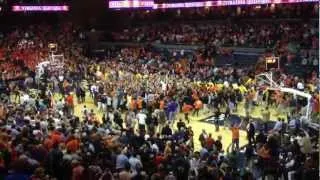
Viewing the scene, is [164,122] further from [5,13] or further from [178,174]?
[5,13]

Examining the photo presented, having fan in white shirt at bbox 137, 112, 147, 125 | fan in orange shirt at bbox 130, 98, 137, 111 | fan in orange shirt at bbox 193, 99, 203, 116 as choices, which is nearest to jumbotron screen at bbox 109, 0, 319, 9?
fan in orange shirt at bbox 193, 99, 203, 116

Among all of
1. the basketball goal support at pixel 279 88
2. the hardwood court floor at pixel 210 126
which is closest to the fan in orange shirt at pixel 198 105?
the hardwood court floor at pixel 210 126

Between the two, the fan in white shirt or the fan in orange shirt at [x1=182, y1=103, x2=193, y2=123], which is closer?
the fan in white shirt

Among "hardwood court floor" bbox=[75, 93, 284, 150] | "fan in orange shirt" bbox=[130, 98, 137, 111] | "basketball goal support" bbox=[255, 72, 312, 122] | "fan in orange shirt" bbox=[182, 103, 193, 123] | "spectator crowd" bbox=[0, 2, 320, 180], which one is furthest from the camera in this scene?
"fan in orange shirt" bbox=[182, 103, 193, 123]

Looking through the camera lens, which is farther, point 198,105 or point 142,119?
point 198,105

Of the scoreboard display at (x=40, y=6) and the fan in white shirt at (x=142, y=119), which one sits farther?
the scoreboard display at (x=40, y=6)

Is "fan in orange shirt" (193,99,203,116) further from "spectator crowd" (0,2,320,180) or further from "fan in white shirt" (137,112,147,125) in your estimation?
"fan in white shirt" (137,112,147,125)

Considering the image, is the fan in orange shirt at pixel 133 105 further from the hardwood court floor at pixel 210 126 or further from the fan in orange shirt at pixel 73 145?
the fan in orange shirt at pixel 73 145

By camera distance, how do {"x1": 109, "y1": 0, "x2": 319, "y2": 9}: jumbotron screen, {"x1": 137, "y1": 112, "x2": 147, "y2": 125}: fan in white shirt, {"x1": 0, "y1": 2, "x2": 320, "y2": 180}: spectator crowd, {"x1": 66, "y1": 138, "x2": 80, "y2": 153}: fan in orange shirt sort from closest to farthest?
1. {"x1": 0, "y1": 2, "x2": 320, "y2": 180}: spectator crowd
2. {"x1": 66, "y1": 138, "x2": 80, "y2": 153}: fan in orange shirt
3. {"x1": 137, "y1": 112, "x2": 147, "y2": 125}: fan in white shirt
4. {"x1": 109, "y1": 0, "x2": 319, "y2": 9}: jumbotron screen

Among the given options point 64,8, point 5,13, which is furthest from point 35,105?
point 5,13

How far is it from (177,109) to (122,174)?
11740 mm

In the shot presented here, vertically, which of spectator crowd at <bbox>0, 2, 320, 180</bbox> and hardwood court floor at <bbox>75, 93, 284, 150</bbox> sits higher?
spectator crowd at <bbox>0, 2, 320, 180</bbox>

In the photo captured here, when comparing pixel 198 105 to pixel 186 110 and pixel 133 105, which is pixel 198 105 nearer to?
pixel 186 110

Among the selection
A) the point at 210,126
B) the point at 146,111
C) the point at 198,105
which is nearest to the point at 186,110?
the point at 198,105
